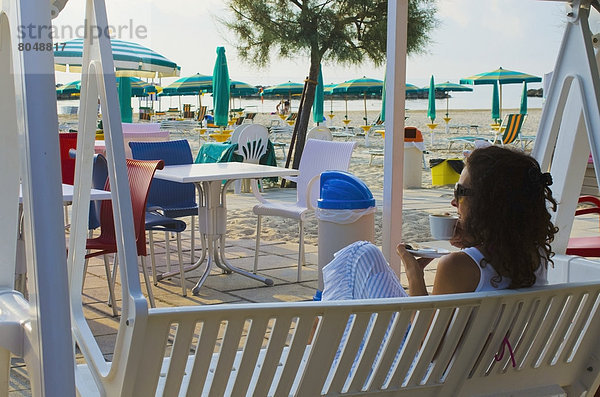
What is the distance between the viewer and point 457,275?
1807 millimetres

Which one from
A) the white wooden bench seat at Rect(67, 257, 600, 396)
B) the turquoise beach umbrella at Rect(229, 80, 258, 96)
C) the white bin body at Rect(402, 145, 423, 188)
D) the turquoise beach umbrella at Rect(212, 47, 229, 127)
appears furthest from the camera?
the turquoise beach umbrella at Rect(229, 80, 258, 96)

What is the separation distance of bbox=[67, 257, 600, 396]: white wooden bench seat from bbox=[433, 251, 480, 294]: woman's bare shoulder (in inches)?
5.1

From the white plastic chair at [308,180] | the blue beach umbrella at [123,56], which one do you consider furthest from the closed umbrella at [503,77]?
the white plastic chair at [308,180]

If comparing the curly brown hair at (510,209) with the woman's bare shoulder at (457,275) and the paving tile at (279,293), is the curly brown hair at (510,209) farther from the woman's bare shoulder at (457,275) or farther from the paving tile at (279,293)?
the paving tile at (279,293)

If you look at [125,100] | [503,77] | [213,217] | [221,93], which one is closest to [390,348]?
[213,217]

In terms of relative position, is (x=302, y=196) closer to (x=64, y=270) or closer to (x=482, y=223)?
(x=482, y=223)

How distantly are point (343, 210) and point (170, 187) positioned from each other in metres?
1.49

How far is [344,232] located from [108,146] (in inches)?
128

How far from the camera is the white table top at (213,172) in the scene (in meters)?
4.62

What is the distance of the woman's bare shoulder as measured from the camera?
1805mm

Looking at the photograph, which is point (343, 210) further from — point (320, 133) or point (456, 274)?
point (320, 133)

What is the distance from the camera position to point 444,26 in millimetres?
13320

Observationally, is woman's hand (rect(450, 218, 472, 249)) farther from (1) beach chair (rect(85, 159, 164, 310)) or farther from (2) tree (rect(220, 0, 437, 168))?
(2) tree (rect(220, 0, 437, 168))

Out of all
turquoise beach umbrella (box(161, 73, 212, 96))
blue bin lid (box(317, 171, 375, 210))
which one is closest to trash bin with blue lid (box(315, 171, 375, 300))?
blue bin lid (box(317, 171, 375, 210))
